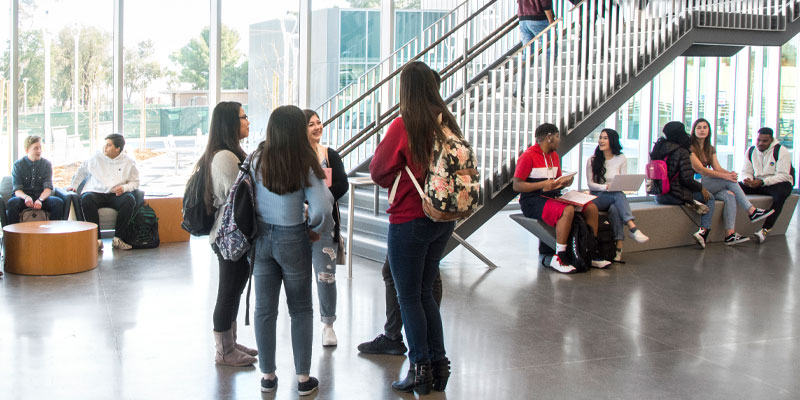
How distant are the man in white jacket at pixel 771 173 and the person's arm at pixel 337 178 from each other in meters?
6.38

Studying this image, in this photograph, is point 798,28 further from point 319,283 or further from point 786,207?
point 319,283

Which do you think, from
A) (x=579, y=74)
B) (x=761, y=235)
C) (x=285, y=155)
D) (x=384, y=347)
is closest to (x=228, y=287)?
(x=285, y=155)

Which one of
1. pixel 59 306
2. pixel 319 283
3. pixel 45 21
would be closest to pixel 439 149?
pixel 319 283

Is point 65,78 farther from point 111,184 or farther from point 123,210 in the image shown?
point 123,210

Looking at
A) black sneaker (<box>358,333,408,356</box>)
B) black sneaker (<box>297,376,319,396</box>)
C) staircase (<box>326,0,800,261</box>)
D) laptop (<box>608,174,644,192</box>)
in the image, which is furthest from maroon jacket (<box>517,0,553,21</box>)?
black sneaker (<box>297,376,319,396</box>)

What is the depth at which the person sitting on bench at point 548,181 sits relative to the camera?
23.9 ft

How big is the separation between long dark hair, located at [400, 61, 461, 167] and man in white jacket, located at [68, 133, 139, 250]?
5238 millimetres

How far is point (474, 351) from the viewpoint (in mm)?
4898

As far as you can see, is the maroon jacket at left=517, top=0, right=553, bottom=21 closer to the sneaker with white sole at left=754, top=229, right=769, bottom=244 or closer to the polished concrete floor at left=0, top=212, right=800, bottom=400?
the polished concrete floor at left=0, top=212, right=800, bottom=400

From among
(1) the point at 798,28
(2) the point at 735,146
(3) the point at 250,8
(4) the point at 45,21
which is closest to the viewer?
(4) the point at 45,21

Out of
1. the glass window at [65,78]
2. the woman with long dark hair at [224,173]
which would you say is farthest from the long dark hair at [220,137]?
the glass window at [65,78]

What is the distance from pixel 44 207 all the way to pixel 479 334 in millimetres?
4952

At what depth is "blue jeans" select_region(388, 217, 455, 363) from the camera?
393cm

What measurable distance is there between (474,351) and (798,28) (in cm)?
693
